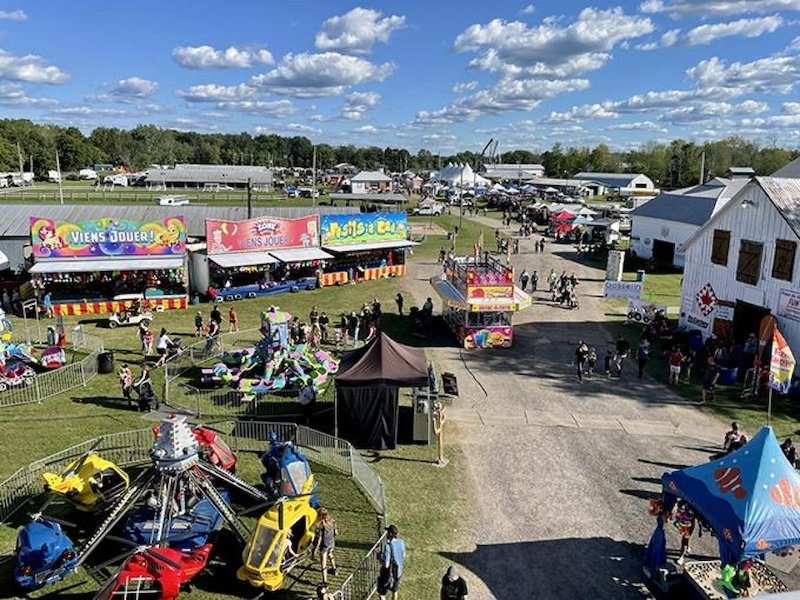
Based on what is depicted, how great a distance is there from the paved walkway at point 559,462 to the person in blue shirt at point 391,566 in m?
1.55

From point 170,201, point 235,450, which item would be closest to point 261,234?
point 235,450

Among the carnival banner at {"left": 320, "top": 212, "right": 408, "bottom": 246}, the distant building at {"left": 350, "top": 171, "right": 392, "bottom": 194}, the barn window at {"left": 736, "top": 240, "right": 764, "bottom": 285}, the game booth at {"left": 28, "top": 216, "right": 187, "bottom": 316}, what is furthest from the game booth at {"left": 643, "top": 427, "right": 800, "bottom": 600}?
the distant building at {"left": 350, "top": 171, "right": 392, "bottom": 194}

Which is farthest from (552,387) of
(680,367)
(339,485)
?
(339,485)

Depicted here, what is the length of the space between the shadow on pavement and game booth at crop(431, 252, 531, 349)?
12.7m

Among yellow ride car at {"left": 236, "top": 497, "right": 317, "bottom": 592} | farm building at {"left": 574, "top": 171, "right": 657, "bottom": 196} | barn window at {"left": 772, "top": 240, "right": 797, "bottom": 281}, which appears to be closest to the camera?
yellow ride car at {"left": 236, "top": 497, "right": 317, "bottom": 592}

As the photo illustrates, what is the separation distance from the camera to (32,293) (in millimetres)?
30812

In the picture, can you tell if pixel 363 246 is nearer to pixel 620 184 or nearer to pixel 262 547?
pixel 262 547

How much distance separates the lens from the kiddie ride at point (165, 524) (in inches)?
397

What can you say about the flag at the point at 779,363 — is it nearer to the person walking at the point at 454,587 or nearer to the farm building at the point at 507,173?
the person walking at the point at 454,587

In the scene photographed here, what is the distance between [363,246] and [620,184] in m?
81.6

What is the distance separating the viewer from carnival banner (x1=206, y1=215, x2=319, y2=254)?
3206cm

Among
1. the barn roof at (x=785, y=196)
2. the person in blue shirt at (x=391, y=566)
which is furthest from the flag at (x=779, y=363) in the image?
the person in blue shirt at (x=391, y=566)

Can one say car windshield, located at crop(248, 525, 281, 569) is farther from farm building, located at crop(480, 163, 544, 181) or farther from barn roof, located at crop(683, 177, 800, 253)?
farm building, located at crop(480, 163, 544, 181)

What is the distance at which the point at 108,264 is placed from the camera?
29844 millimetres
